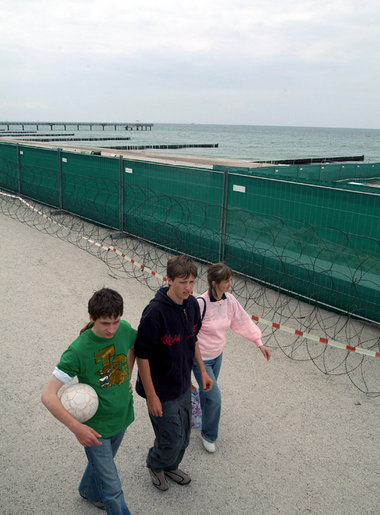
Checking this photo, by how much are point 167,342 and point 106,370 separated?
1.52ft

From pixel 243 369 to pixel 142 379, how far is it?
2572 mm

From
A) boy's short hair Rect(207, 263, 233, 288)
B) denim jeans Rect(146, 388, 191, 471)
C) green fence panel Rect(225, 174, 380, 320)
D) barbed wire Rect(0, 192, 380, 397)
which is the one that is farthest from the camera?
green fence panel Rect(225, 174, 380, 320)

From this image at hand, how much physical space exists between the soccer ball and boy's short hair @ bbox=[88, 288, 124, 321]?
448mm

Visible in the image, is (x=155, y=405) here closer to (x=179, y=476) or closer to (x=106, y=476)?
(x=106, y=476)

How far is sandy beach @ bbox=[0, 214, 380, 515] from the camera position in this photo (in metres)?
3.42

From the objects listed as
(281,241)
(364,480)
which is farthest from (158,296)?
(281,241)

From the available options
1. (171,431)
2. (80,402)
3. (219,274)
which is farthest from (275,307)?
(80,402)

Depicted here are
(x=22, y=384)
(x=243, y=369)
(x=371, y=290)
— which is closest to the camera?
(x=22, y=384)

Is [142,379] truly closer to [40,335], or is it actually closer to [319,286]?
[40,335]

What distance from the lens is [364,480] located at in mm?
3689

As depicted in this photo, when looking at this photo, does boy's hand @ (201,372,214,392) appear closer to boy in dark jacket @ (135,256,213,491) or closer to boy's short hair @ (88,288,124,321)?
boy in dark jacket @ (135,256,213,491)

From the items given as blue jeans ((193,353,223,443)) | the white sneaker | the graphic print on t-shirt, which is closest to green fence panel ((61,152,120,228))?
blue jeans ((193,353,223,443))

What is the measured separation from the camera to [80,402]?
9.03ft

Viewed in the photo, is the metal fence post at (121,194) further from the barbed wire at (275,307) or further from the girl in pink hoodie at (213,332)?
the girl in pink hoodie at (213,332)
